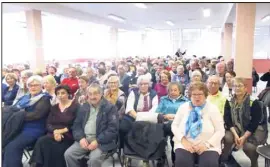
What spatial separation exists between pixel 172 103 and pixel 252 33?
9.65ft

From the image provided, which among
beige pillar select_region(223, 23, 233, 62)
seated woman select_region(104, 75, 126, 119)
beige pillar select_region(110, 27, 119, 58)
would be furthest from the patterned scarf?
beige pillar select_region(110, 27, 119, 58)

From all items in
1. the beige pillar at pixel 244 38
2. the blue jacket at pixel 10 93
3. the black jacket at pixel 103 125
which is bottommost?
the black jacket at pixel 103 125

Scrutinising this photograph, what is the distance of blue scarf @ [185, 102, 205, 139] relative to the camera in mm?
2471

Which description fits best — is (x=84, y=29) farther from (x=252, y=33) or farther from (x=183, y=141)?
(x=183, y=141)

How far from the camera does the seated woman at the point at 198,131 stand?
2.37m

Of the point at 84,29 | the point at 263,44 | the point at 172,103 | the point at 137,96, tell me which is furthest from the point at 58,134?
the point at 263,44

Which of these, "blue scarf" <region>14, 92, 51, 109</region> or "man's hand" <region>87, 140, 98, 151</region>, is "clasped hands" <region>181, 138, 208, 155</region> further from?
"blue scarf" <region>14, 92, 51, 109</region>

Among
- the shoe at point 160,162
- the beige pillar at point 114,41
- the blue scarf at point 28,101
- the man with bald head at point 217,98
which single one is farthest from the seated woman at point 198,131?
the beige pillar at point 114,41

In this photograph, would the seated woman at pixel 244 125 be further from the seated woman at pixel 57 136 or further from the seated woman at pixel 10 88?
the seated woman at pixel 10 88

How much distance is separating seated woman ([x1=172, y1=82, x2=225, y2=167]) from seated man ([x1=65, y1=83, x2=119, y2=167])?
620 millimetres

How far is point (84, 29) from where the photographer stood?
12.3m

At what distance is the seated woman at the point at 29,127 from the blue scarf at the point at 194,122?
145 cm

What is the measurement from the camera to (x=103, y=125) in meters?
2.72

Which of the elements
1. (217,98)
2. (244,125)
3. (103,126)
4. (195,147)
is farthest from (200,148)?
(103,126)
